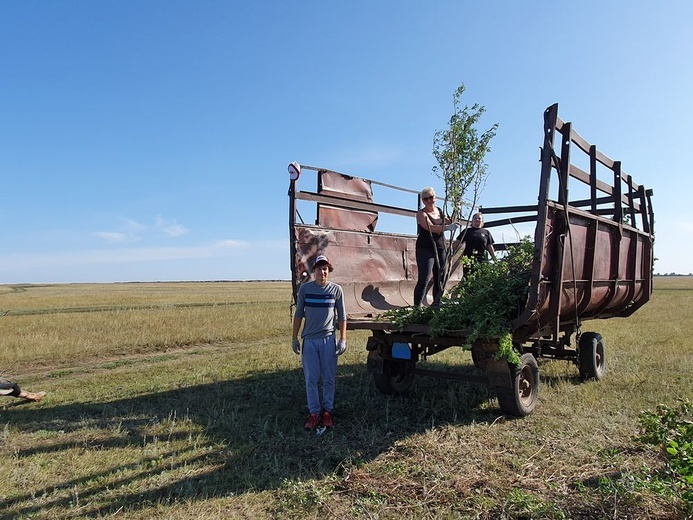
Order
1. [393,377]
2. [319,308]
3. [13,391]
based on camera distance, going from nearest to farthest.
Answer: [319,308] < [13,391] < [393,377]

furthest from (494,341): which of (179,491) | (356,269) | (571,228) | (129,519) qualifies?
(129,519)

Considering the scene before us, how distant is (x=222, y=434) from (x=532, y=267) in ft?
11.3

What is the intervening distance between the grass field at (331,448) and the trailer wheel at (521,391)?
13cm

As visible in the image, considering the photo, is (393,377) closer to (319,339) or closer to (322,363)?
(322,363)

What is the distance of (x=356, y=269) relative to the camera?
22.9 ft

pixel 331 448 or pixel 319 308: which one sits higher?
pixel 319 308

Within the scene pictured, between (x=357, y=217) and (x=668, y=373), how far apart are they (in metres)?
5.02

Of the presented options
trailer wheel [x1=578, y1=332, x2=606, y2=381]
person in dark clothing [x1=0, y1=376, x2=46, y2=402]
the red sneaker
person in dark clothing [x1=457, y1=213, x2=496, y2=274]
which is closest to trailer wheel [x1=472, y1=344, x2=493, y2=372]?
the red sneaker

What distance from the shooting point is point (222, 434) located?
4.80m

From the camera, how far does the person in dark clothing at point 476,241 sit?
25.4ft

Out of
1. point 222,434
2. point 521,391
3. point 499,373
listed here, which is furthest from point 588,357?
point 222,434

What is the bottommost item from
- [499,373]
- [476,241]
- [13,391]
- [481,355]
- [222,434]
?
[222,434]

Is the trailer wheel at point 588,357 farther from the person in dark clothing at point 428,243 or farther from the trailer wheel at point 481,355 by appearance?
the trailer wheel at point 481,355

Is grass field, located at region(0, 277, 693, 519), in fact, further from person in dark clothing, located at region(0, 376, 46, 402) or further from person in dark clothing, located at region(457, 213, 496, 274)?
person in dark clothing, located at region(457, 213, 496, 274)
